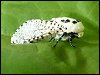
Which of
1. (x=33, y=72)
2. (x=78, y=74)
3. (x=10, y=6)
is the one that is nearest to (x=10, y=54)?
(x=33, y=72)

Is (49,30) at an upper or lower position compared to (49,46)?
upper

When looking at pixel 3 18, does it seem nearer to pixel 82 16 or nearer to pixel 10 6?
pixel 10 6

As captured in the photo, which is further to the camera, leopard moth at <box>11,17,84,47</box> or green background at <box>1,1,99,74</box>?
leopard moth at <box>11,17,84,47</box>

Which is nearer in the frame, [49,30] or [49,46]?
[49,46]

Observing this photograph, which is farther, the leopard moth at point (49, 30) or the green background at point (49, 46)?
the leopard moth at point (49, 30)
